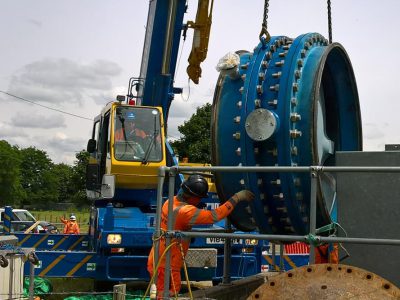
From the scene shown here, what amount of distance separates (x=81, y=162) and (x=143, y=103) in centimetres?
7690

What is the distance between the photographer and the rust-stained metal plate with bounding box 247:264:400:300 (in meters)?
3.65

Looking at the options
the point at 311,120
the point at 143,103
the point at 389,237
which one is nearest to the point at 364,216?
the point at 389,237

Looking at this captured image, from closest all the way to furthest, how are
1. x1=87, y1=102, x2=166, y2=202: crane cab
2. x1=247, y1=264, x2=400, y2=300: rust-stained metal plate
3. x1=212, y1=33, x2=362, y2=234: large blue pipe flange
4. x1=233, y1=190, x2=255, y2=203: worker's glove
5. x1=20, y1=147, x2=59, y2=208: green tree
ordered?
x1=247, y1=264, x2=400, y2=300: rust-stained metal plate, x1=212, y1=33, x2=362, y2=234: large blue pipe flange, x1=233, y1=190, x2=255, y2=203: worker's glove, x1=87, y1=102, x2=166, y2=202: crane cab, x1=20, y1=147, x2=59, y2=208: green tree

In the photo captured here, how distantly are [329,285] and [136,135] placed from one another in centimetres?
769

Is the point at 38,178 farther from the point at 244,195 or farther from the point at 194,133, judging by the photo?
the point at 244,195

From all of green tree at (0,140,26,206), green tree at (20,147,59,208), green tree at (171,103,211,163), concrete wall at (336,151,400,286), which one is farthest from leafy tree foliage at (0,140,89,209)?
concrete wall at (336,151,400,286)

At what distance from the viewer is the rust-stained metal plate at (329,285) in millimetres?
3652

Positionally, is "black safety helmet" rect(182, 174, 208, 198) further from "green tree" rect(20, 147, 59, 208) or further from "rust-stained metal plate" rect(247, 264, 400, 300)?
"green tree" rect(20, 147, 59, 208)

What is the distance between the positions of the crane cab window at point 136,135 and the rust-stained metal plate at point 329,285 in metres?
7.21

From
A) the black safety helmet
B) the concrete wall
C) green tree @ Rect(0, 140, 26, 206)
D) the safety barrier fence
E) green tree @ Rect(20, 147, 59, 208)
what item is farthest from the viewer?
green tree @ Rect(20, 147, 59, 208)

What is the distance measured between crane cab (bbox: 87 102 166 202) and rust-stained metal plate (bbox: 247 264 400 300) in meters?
7.18

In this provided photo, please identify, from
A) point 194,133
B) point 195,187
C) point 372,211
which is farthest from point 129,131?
point 194,133

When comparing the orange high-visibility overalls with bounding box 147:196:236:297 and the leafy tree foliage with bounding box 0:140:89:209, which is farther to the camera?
the leafy tree foliage with bounding box 0:140:89:209

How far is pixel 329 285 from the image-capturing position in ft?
12.4
